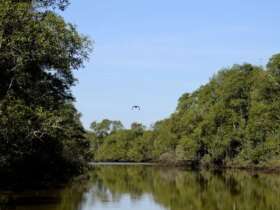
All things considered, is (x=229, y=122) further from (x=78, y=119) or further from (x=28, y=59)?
(x=28, y=59)

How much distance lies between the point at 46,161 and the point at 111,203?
13982mm

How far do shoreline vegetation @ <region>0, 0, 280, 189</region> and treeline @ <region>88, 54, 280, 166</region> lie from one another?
0.60ft

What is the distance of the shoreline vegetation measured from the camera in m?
25.7

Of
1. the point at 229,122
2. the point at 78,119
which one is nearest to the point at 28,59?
the point at 78,119

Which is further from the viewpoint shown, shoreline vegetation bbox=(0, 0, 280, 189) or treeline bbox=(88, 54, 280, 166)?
treeline bbox=(88, 54, 280, 166)

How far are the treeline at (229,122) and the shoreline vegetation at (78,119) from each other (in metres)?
0.18

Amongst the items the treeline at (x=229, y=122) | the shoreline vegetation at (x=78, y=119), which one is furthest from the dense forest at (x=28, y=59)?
the treeline at (x=229, y=122)

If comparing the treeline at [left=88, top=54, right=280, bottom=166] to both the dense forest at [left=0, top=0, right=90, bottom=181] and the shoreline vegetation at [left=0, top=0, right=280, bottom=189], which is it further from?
the dense forest at [left=0, top=0, right=90, bottom=181]

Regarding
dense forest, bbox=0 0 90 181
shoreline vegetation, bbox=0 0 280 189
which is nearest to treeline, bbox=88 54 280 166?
shoreline vegetation, bbox=0 0 280 189

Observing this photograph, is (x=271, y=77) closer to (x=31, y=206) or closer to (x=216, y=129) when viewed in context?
(x=216, y=129)

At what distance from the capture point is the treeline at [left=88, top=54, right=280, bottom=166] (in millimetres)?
90188

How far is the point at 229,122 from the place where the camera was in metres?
102

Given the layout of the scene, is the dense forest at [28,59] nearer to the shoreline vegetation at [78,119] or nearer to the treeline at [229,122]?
the shoreline vegetation at [78,119]

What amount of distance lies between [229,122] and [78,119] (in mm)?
28999
